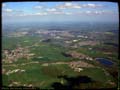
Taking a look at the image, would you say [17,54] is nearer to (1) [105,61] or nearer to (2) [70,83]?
(2) [70,83]

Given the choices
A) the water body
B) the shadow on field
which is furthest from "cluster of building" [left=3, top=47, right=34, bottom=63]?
the water body

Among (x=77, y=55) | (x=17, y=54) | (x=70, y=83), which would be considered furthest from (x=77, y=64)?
(x=17, y=54)

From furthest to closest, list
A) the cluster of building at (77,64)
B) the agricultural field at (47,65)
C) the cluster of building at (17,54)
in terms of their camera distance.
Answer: the cluster of building at (77,64) → the agricultural field at (47,65) → the cluster of building at (17,54)

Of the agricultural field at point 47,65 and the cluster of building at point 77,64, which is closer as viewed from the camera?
the agricultural field at point 47,65

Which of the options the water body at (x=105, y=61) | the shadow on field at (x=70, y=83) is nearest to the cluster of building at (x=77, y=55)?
the water body at (x=105, y=61)

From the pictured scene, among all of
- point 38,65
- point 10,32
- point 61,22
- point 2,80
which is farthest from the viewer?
point 38,65

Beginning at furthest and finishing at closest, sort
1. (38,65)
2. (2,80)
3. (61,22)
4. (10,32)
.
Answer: (38,65)
(61,22)
(10,32)
(2,80)

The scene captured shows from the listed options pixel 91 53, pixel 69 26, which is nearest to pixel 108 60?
pixel 91 53

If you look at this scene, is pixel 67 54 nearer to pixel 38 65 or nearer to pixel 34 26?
pixel 38 65

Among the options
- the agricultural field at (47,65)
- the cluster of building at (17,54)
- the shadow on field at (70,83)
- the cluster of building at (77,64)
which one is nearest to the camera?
the shadow on field at (70,83)

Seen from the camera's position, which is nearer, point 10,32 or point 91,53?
point 10,32

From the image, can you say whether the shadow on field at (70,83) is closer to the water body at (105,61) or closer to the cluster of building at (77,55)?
the cluster of building at (77,55)
